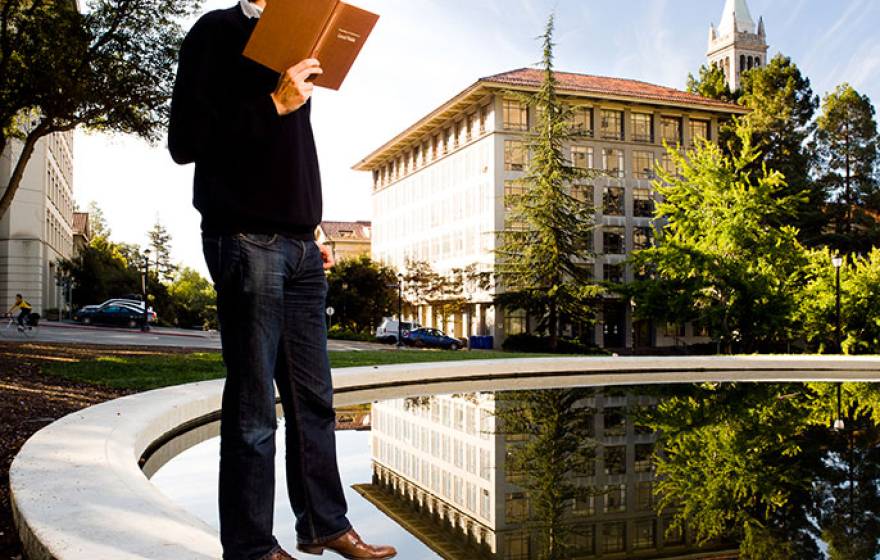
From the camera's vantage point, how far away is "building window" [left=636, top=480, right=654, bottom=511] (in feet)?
13.4

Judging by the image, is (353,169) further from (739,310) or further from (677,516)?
(677,516)

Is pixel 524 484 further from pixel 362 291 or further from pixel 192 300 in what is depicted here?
pixel 192 300

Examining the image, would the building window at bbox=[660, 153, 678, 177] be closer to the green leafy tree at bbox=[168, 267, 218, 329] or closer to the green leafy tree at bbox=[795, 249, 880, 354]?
the green leafy tree at bbox=[795, 249, 880, 354]

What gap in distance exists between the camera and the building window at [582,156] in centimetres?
5297

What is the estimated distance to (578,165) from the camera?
5266 centimetres

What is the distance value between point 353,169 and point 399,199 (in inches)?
365

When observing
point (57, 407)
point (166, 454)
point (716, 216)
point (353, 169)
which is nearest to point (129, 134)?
point (57, 407)

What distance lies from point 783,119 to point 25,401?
55491 mm

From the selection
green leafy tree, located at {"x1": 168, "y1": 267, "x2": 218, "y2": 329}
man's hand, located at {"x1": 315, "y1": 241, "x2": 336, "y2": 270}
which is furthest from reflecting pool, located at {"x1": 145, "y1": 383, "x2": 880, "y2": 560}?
green leafy tree, located at {"x1": 168, "y1": 267, "x2": 218, "y2": 329}

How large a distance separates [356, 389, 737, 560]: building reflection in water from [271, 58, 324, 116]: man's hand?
1.87 metres

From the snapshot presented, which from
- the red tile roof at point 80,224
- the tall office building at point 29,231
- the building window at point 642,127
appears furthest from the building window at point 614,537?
the red tile roof at point 80,224

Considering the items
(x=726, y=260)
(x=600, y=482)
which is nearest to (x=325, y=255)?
(x=600, y=482)

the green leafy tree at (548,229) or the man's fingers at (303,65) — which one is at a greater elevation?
the green leafy tree at (548,229)

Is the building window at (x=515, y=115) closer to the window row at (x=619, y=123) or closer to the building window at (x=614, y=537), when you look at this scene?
the window row at (x=619, y=123)
